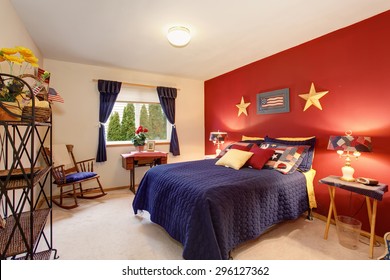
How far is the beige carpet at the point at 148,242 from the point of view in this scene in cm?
184

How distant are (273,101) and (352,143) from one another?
145cm

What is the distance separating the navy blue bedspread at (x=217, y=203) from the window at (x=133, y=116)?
5.99ft

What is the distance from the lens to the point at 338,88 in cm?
242

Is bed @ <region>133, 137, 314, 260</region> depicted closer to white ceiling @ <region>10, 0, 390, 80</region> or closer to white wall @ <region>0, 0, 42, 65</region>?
white ceiling @ <region>10, 0, 390, 80</region>

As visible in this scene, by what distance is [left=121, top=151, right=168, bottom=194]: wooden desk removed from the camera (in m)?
3.52


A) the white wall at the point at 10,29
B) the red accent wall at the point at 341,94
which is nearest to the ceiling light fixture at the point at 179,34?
the white wall at the point at 10,29

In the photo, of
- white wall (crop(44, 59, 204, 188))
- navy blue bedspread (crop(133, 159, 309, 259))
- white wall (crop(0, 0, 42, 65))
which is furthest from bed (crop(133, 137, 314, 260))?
white wall (crop(0, 0, 42, 65))

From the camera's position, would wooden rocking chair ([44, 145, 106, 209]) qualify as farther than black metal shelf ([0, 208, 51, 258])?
Yes

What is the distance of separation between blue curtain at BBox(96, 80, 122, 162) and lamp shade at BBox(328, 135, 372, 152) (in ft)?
11.9

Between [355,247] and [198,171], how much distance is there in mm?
1812

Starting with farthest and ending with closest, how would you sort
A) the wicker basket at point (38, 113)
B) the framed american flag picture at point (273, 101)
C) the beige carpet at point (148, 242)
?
1. the framed american flag picture at point (273, 101)
2. the beige carpet at point (148, 242)
3. the wicker basket at point (38, 113)

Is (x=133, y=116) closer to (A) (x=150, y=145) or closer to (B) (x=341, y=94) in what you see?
(A) (x=150, y=145)

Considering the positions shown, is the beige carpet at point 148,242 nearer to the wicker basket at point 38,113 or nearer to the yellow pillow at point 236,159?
the yellow pillow at point 236,159

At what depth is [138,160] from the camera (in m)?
3.66
